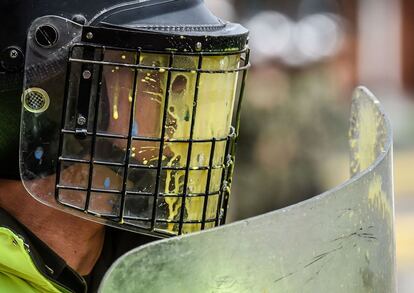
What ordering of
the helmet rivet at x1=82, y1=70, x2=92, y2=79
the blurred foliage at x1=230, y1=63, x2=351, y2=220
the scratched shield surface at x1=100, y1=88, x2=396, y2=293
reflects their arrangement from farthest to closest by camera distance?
1. the blurred foliage at x1=230, y1=63, x2=351, y2=220
2. the helmet rivet at x1=82, y1=70, x2=92, y2=79
3. the scratched shield surface at x1=100, y1=88, x2=396, y2=293

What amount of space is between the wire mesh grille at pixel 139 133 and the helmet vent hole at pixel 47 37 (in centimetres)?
6

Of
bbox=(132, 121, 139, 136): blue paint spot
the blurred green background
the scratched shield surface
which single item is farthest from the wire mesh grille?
the blurred green background

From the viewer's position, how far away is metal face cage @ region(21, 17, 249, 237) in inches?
86.3

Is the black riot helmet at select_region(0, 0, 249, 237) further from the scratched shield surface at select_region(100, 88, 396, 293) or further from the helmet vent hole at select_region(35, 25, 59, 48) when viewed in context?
the scratched shield surface at select_region(100, 88, 396, 293)

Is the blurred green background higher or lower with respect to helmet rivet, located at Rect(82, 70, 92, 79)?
lower

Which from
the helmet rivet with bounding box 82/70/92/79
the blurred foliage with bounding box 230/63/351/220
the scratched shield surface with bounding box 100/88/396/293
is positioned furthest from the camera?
the blurred foliage with bounding box 230/63/351/220

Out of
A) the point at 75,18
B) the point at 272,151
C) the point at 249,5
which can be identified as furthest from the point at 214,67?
the point at 249,5

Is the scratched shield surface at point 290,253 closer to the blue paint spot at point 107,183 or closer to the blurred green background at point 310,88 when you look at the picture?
the blue paint spot at point 107,183

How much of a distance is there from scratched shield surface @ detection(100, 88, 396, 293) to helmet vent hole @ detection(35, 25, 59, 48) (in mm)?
772

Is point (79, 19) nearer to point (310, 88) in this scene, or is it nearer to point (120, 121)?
point (120, 121)

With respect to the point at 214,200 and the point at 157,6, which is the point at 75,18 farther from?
the point at 214,200

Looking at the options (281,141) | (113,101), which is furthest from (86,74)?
(281,141)

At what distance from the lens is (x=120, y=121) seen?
7.31 feet

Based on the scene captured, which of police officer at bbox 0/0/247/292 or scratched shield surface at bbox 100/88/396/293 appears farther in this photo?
police officer at bbox 0/0/247/292
